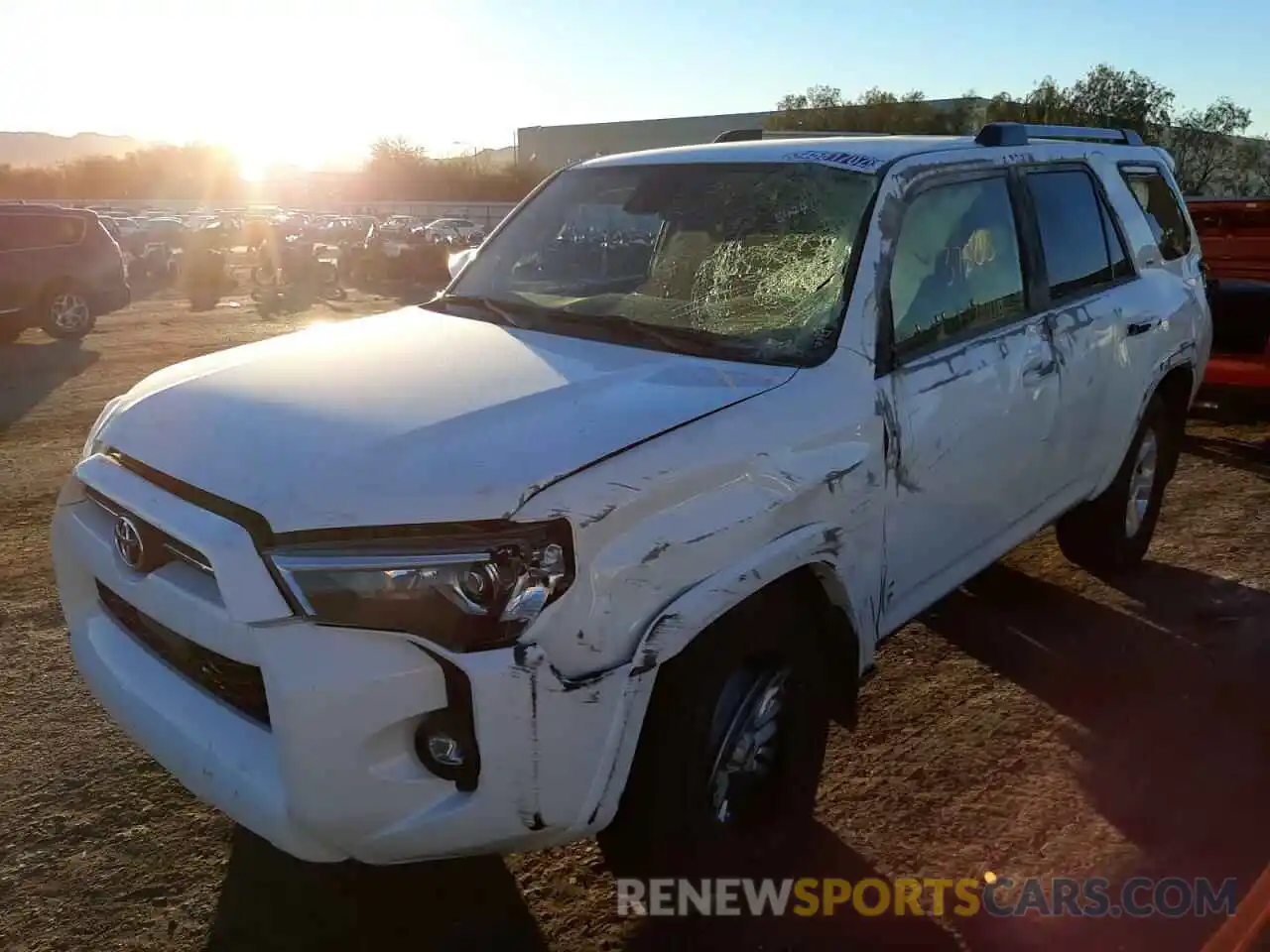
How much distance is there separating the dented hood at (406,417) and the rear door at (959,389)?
493 mm

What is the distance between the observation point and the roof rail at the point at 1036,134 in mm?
3670

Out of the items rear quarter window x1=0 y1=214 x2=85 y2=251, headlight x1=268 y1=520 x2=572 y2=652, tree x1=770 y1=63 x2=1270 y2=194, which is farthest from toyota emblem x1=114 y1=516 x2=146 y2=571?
tree x1=770 y1=63 x2=1270 y2=194

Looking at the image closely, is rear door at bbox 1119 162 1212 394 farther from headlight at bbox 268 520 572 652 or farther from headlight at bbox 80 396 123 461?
headlight at bbox 80 396 123 461

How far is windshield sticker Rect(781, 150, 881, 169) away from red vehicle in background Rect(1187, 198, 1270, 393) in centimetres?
412

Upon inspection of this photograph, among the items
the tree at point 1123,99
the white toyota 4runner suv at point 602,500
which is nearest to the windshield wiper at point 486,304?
the white toyota 4runner suv at point 602,500

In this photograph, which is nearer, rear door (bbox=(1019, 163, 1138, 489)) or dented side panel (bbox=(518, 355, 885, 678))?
dented side panel (bbox=(518, 355, 885, 678))

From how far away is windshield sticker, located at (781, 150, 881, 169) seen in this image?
3.16 m

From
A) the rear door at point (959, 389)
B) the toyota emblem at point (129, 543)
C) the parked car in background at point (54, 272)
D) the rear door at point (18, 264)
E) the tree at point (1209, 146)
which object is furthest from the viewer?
the tree at point (1209, 146)

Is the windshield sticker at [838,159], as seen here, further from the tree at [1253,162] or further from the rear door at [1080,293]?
the tree at [1253,162]

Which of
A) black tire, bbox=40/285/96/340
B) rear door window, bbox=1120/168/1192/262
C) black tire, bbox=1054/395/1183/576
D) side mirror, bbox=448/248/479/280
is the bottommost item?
black tire, bbox=1054/395/1183/576

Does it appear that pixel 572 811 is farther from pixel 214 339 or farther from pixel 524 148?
pixel 524 148

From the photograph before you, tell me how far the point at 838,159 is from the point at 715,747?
6.20 feet

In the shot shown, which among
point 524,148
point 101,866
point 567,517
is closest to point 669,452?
point 567,517

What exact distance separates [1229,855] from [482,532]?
2329 mm
